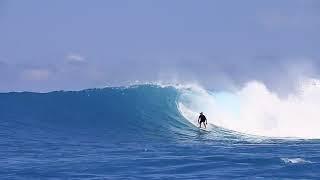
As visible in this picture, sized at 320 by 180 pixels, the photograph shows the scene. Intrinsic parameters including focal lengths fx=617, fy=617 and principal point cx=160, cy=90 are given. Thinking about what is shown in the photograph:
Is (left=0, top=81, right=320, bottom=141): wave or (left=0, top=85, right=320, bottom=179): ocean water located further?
(left=0, top=81, right=320, bottom=141): wave

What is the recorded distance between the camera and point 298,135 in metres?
25.6

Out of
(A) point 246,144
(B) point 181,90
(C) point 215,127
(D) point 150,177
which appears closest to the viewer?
(D) point 150,177

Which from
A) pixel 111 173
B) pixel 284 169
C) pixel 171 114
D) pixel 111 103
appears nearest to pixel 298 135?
pixel 171 114

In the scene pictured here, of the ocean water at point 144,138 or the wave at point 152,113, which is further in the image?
the wave at point 152,113

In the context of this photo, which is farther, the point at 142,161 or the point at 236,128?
the point at 236,128

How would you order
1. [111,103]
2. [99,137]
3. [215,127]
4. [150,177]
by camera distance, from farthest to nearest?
[111,103]
[215,127]
[99,137]
[150,177]

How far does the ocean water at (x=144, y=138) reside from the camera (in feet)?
47.4

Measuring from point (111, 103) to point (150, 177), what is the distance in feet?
46.9

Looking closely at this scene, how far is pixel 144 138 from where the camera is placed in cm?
2120

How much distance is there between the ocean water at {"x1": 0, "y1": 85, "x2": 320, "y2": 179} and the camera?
47.4 feet

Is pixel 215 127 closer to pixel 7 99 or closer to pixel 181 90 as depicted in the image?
pixel 181 90

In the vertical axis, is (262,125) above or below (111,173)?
above

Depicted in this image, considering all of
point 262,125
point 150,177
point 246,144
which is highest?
point 262,125

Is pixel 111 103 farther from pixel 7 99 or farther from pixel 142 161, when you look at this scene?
pixel 142 161
